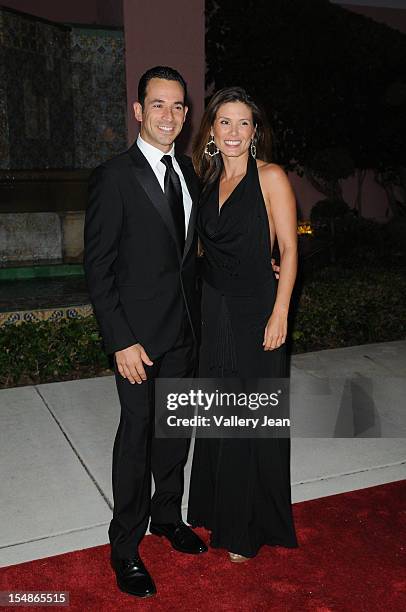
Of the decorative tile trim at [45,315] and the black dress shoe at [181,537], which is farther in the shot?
the decorative tile trim at [45,315]

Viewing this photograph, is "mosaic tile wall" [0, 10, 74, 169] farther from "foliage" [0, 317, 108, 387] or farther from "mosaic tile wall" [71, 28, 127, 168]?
"foliage" [0, 317, 108, 387]

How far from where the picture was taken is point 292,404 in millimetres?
4738

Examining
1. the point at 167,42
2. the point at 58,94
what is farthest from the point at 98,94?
the point at 167,42

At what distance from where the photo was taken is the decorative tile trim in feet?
18.9

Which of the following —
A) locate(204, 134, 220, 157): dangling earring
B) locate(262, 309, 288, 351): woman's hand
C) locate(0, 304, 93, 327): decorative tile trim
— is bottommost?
locate(0, 304, 93, 327): decorative tile trim

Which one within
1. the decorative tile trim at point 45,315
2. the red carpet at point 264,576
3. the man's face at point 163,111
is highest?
the man's face at point 163,111

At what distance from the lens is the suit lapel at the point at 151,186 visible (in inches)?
101

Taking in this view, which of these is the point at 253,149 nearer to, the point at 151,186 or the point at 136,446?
the point at 151,186

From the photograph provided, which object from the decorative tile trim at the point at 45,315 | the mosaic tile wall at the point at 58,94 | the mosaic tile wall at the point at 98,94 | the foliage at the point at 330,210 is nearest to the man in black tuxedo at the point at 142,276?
the decorative tile trim at the point at 45,315

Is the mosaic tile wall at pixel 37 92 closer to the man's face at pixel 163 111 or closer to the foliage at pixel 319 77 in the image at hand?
the foliage at pixel 319 77

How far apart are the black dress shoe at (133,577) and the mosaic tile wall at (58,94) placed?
695cm

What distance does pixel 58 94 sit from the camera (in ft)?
31.2

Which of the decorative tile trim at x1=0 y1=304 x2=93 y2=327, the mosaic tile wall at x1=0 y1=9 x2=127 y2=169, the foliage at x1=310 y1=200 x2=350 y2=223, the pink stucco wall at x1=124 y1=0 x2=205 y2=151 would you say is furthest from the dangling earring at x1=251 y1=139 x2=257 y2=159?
the foliage at x1=310 y1=200 x2=350 y2=223

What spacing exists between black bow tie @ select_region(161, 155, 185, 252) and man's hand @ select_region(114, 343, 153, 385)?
46 cm
